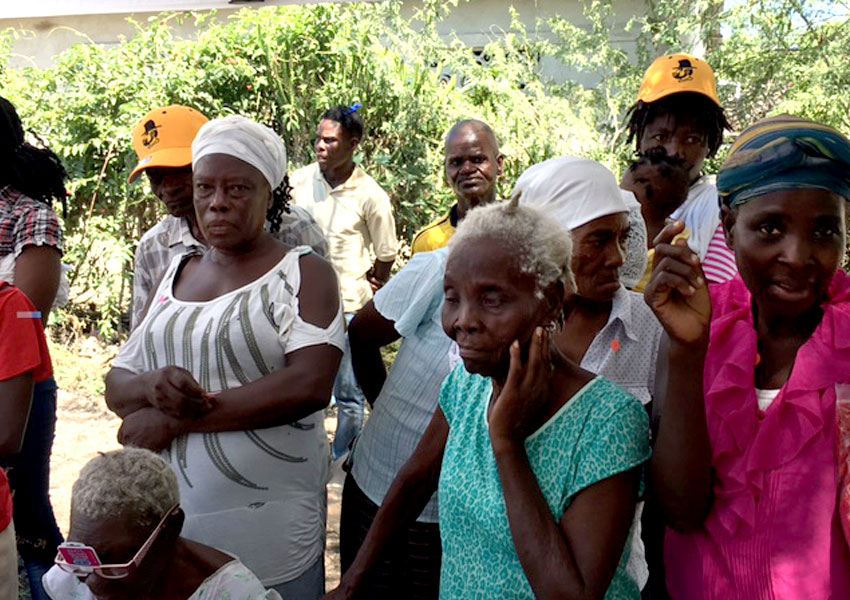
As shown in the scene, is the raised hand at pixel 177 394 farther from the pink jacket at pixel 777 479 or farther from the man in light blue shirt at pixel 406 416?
the pink jacket at pixel 777 479

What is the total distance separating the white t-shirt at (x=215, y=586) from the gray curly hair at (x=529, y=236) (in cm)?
106

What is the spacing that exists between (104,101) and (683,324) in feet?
25.3

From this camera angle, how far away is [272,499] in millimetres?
2609

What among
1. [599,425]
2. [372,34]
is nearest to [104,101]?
[372,34]

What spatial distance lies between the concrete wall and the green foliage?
201cm

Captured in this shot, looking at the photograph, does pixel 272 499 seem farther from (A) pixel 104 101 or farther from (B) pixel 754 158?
(A) pixel 104 101

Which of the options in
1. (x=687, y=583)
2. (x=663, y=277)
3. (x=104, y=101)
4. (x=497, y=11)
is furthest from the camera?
(x=497, y=11)

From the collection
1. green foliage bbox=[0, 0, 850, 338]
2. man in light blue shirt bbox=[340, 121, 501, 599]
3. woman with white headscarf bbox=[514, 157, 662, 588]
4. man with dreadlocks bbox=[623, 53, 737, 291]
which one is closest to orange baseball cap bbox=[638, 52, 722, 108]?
man with dreadlocks bbox=[623, 53, 737, 291]

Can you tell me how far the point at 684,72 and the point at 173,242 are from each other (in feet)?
7.29

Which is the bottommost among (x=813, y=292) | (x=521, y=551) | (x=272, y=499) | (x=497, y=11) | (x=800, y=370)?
(x=272, y=499)

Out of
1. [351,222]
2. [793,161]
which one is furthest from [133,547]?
[351,222]

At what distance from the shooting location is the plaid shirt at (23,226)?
3457 millimetres

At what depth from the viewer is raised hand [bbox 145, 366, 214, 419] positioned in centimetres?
244

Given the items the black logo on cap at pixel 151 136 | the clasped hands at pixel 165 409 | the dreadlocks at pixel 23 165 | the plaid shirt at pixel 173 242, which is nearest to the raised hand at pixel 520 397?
the clasped hands at pixel 165 409
